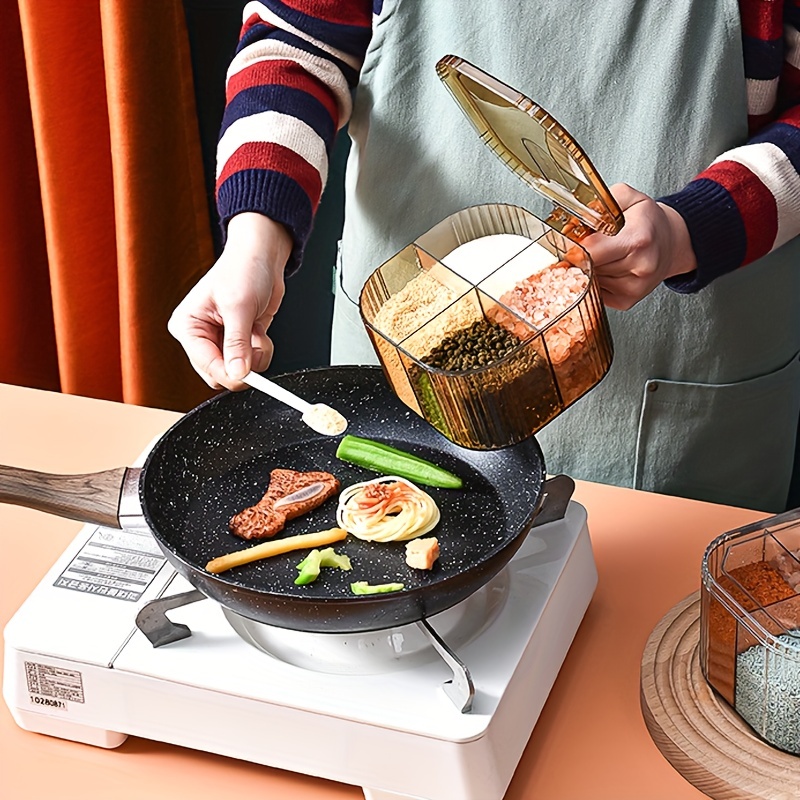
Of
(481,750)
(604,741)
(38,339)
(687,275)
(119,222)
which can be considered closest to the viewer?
(481,750)

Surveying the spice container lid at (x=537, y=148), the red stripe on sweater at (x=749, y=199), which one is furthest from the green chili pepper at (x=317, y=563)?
the red stripe on sweater at (x=749, y=199)

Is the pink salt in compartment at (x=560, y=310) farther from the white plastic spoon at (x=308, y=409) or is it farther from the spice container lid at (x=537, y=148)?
the white plastic spoon at (x=308, y=409)

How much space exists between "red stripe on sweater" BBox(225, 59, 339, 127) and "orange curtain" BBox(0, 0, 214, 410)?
60 cm

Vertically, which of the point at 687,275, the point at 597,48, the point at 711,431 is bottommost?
the point at 711,431

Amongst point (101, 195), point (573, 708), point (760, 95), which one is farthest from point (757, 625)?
point (101, 195)

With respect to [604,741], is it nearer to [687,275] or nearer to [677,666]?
[677,666]

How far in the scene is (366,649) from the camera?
0.99 metres

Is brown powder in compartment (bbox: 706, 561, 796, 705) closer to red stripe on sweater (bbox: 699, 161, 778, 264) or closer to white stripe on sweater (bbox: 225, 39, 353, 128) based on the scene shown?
red stripe on sweater (bbox: 699, 161, 778, 264)

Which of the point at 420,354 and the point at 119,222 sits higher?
the point at 420,354

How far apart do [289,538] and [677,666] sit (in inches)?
15.4

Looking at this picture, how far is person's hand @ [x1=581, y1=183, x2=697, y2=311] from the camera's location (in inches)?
43.8

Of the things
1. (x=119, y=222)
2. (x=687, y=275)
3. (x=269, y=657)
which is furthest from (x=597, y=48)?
(x=119, y=222)

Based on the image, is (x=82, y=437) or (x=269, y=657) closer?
(x=269, y=657)

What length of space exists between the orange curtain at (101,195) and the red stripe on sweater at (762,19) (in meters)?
1.07
